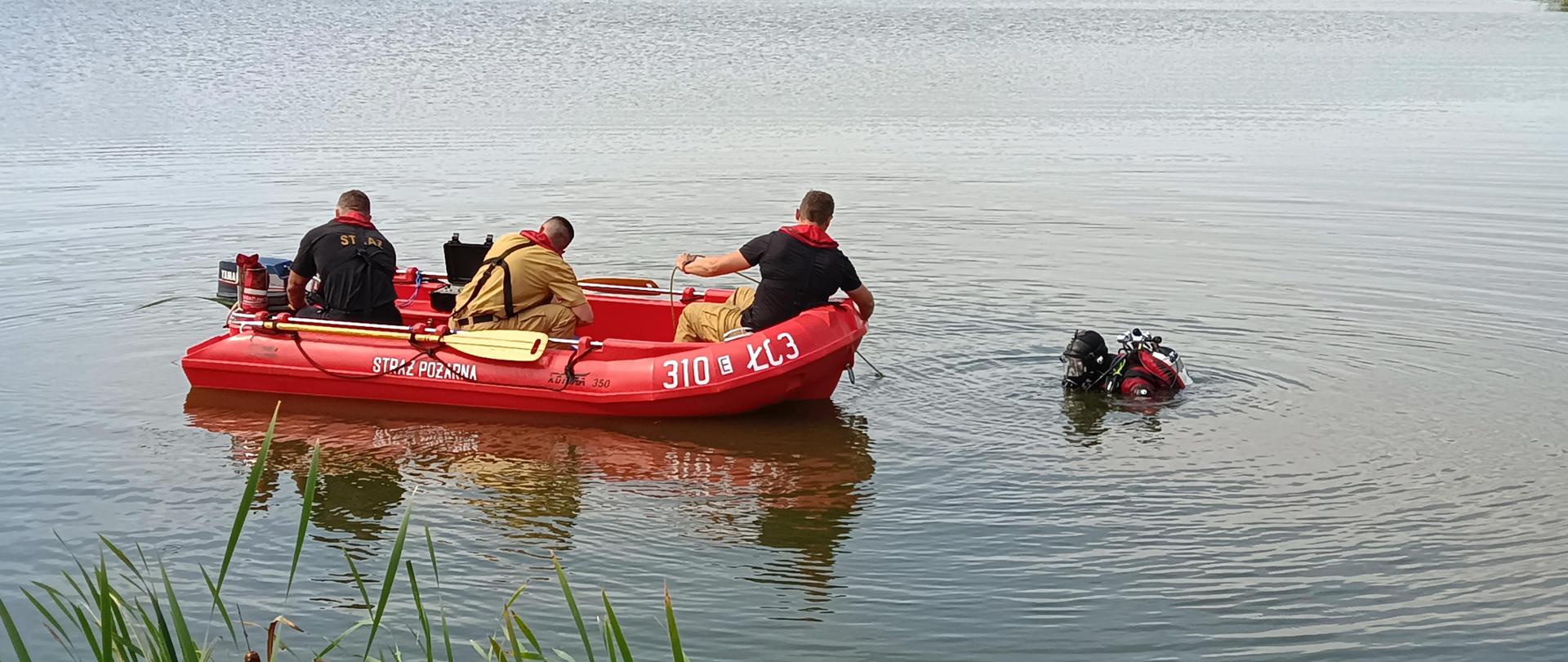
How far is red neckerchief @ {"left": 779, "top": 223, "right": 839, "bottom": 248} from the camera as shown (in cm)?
878

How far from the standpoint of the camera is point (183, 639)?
274cm

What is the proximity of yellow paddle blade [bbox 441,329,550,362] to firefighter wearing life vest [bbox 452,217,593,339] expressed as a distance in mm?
204

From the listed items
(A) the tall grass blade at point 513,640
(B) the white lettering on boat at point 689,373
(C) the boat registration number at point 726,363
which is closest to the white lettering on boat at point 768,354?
(C) the boat registration number at point 726,363

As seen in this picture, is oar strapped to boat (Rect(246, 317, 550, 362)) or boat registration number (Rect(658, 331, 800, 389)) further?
oar strapped to boat (Rect(246, 317, 550, 362))

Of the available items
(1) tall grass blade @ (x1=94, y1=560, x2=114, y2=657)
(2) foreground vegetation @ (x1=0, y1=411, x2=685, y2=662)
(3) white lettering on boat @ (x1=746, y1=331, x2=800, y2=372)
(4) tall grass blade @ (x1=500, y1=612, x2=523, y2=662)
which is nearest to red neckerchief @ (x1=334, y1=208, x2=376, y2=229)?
(3) white lettering on boat @ (x1=746, y1=331, x2=800, y2=372)

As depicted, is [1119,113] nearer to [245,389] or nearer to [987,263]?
[987,263]

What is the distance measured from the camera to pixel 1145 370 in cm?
884

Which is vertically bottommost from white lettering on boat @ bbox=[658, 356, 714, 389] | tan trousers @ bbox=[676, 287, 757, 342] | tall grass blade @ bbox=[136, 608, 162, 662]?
tall grass blade @ bbox=[136, 608, 162, 662]

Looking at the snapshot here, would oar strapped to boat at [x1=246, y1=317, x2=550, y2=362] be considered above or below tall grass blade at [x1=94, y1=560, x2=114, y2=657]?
above

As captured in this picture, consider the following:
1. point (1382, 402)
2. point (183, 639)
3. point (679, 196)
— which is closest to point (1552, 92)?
point (679, 196)

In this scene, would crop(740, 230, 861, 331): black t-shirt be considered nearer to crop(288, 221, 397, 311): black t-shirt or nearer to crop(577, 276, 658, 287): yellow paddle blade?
crop(577, 276, 658, 287): yellow paddle blade

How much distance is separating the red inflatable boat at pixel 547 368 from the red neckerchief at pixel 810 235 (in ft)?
1.18

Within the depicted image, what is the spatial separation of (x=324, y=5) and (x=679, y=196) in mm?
27483

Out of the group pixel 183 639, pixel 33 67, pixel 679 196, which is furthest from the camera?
pixel 33 67
